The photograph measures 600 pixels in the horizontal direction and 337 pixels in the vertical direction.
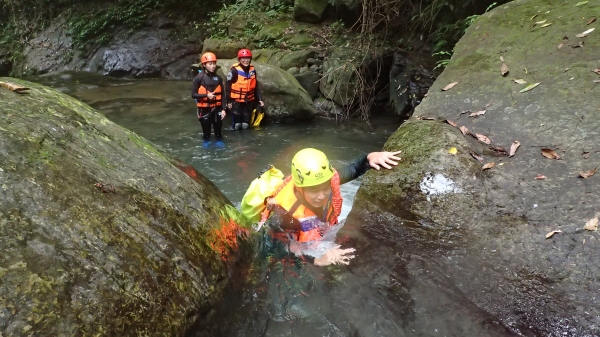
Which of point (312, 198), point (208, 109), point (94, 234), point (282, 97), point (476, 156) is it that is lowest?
point (282, 97)

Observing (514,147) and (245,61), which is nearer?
(514,147)

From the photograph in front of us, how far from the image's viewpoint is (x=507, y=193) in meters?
3.32

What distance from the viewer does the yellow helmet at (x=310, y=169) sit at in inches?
138

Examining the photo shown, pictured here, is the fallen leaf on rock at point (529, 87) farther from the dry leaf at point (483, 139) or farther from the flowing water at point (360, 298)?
the flowing water at point (360, 298)

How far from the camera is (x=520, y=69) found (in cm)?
466

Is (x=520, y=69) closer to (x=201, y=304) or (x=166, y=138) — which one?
(x=201, y=304)

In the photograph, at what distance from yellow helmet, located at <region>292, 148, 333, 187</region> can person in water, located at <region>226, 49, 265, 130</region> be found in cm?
632

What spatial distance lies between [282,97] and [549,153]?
7197 mm

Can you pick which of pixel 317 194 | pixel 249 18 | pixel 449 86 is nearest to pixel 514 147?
pixel 449 86

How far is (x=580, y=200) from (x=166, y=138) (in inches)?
304

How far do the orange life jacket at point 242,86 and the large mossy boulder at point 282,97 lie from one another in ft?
2.12

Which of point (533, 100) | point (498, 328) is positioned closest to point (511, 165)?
point (533, 100)

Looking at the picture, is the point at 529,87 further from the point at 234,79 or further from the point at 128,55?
the point at 128,55

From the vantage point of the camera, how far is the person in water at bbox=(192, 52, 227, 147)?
895cm
